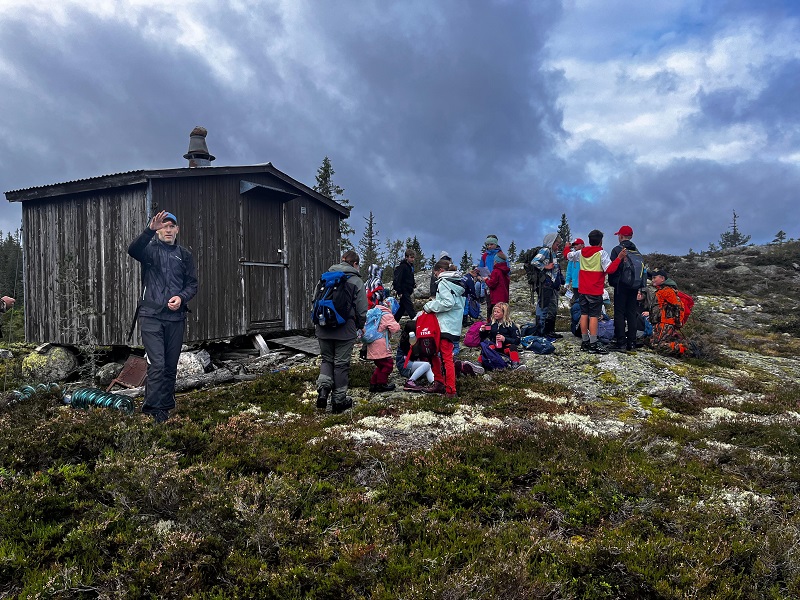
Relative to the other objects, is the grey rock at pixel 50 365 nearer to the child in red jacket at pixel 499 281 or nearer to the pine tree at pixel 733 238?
the child in red jacket at pixel 499 281

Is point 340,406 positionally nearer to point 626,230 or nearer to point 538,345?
point 538,345

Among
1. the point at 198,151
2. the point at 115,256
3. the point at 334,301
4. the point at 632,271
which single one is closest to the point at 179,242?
the point at 115,256

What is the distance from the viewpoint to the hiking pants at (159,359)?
6.25 meters

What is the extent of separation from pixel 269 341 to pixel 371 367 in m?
5.22

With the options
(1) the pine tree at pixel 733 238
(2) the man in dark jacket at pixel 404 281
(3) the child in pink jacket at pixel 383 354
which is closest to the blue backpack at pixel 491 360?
(3) the child in pink jacket at pixel 383 354

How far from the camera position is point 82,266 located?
12.6m

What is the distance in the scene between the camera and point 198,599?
293 centimetres

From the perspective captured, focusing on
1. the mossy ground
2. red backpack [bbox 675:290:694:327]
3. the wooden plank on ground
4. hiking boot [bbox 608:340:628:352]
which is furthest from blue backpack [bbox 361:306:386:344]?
red backpack [bbox 675:290:694:327]

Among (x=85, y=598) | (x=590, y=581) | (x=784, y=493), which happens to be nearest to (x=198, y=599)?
(x=85, y=598)

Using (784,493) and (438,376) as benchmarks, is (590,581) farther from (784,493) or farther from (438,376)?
(438,376)

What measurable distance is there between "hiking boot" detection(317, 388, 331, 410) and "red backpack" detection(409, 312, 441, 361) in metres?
1.87

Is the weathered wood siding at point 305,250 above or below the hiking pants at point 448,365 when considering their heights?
above

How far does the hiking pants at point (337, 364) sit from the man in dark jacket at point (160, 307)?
7.35 ft

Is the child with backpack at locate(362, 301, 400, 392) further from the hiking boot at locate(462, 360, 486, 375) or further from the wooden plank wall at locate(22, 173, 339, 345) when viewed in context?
the wooden plank wall at locate(22, 173, 339, 345)
